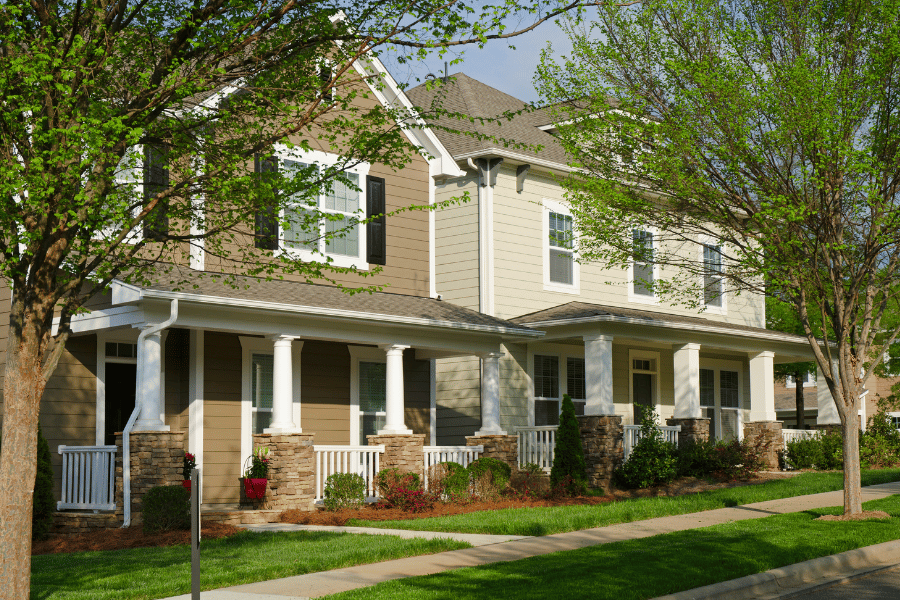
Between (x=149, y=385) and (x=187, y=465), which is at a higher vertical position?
(x=149, y=385)

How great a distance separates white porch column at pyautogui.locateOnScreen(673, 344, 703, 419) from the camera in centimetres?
2056

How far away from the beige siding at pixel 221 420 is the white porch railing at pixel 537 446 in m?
6.00

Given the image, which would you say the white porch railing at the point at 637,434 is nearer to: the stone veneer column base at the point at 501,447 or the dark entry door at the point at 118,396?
the stone veneer column base at the point at 501,447

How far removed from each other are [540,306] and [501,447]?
158 inches

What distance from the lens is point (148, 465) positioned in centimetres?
1345

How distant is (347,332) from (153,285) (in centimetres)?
348

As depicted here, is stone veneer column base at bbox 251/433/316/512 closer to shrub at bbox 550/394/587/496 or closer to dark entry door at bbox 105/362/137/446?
dark entry door at bbox 105/362/137/446

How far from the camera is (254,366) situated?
16.9m

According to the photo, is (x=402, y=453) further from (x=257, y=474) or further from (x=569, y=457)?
(x=569, y=457)

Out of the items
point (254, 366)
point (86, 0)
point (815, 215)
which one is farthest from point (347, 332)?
point (86, 0)

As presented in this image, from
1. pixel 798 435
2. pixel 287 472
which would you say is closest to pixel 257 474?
pixel 287 472

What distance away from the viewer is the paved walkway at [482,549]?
877 centimetres

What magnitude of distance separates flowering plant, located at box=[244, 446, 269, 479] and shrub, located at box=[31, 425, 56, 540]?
2.93 meters

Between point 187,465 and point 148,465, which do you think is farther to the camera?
point 187,465
